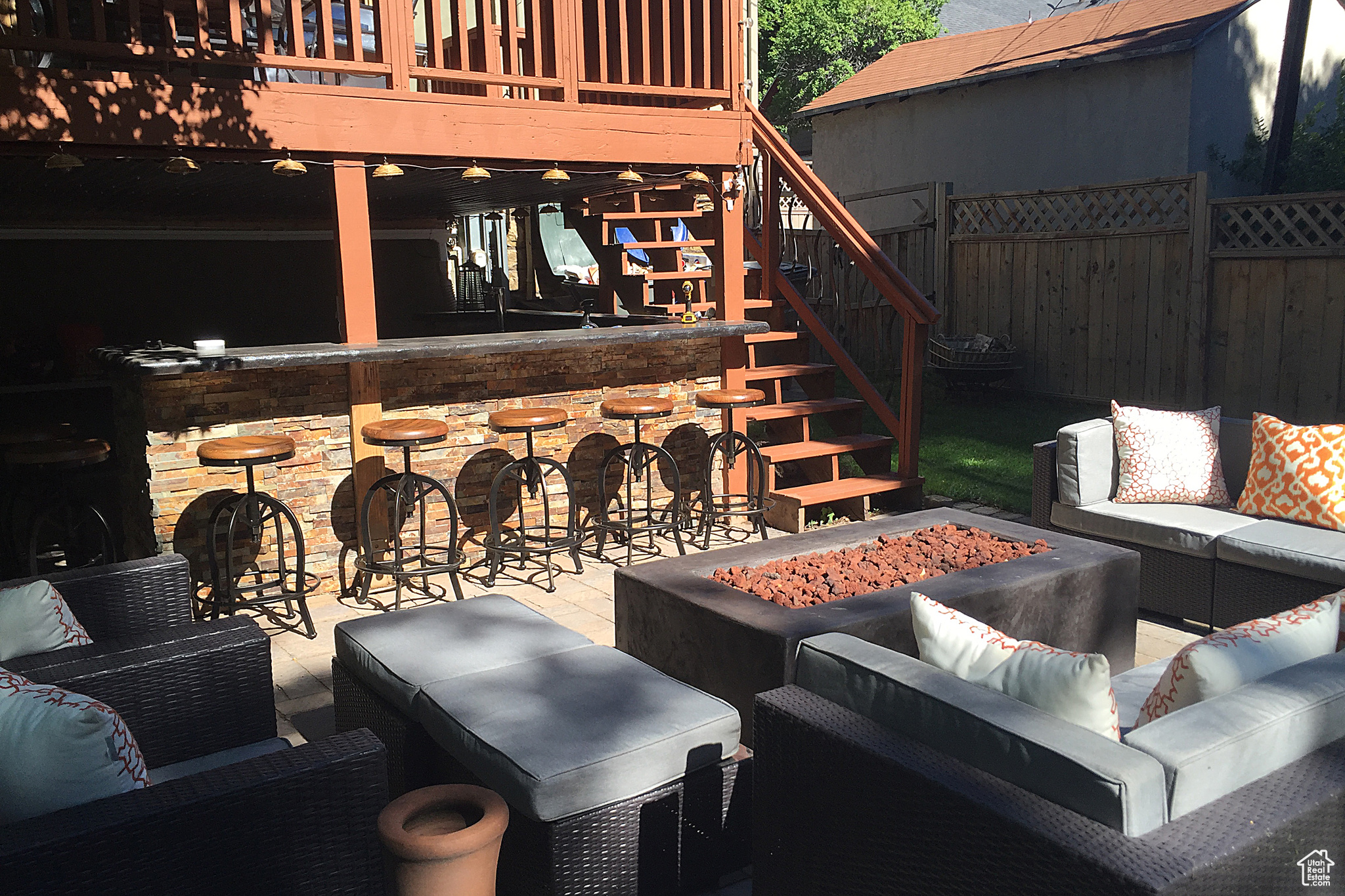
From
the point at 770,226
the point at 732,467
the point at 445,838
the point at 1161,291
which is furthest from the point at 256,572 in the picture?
the point at 1161,291

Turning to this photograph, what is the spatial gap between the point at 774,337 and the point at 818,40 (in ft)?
72.5

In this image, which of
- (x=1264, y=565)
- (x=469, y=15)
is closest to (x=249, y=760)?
(x=1264, y=565)

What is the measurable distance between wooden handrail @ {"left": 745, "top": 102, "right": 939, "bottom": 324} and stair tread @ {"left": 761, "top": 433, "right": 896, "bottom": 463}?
33.9 inches

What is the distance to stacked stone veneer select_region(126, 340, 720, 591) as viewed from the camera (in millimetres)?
4965

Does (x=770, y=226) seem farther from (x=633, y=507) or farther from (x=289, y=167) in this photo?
(x=289, y=167)

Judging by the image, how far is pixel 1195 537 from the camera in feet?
14.5

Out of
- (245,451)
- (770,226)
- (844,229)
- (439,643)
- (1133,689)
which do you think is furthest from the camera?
(770,226)

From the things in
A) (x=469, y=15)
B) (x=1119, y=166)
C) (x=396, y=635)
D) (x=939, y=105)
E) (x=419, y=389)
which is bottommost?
(x=396, y=635)

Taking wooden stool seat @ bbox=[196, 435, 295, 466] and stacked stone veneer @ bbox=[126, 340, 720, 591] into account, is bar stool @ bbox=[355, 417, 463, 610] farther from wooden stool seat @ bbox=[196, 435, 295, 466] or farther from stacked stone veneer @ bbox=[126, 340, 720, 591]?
wooden stool seat @ bbox=[196, 435, 295, 466]

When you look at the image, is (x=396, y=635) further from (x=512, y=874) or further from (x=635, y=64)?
(x=635, y=64)

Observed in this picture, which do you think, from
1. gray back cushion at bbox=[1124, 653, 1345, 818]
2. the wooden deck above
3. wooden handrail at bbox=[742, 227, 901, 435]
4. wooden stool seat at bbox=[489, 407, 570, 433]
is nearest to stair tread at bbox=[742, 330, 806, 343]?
wooden handrail at bbox=[742, 227, 901, 435]

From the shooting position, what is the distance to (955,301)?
1103cm

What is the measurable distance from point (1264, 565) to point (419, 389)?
4.06 meters

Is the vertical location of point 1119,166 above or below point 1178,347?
above
